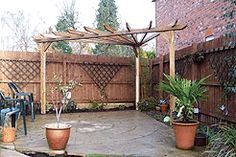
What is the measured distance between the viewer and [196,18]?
8.78 m

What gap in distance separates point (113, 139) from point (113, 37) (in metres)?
4.25

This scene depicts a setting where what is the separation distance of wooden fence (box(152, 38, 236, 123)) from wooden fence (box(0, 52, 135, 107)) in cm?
336

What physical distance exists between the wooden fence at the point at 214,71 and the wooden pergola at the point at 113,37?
0.59m

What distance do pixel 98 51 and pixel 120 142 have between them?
461 inches

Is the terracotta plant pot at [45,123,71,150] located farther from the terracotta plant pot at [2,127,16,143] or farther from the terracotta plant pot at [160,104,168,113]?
the terracotta plant pot at [160,104,168,113]

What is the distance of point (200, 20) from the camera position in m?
8.49

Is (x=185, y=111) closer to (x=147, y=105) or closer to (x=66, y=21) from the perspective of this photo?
(x=147, y=105)

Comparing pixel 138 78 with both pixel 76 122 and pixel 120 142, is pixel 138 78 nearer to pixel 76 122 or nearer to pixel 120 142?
pixel 76 122

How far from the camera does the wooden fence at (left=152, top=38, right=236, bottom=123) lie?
4871mm

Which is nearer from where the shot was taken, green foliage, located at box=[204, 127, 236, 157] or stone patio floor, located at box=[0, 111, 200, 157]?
green foliage, located at box=[204, 127, 236, 157]

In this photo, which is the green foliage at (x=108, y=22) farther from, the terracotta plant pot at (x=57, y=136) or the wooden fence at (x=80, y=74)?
the terracotta plant pot at (x=57, y=136)

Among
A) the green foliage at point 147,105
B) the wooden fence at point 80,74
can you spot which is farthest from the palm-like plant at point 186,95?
the wooden fence at point 80,74

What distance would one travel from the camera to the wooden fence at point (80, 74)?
860 cm

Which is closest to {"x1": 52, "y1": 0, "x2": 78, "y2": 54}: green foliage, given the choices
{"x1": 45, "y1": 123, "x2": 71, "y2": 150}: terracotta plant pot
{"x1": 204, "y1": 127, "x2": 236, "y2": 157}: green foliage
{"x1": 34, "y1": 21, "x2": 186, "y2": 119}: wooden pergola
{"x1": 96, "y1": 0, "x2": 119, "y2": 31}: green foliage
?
{"x1": 96, "y1": 0, "x2": 119, "y2": 31}: green foliage
